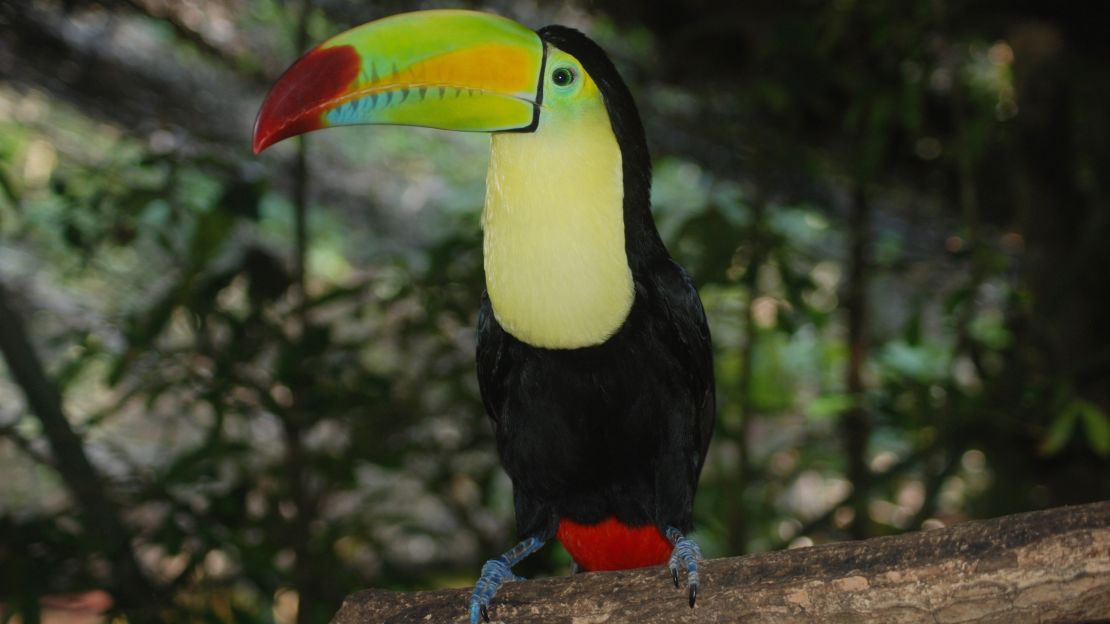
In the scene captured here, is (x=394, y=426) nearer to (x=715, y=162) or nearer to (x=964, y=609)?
(x=715, y=162)

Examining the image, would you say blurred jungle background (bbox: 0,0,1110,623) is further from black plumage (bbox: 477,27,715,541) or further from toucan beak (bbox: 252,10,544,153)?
toucan beak (bbox: 252,10,544,153)

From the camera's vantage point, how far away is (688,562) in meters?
1.62

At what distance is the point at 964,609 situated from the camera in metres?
1.42

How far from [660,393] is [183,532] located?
1352mm

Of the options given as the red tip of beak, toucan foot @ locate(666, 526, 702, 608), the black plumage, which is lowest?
toucan foot @ locate(666, 526, 702, 608)

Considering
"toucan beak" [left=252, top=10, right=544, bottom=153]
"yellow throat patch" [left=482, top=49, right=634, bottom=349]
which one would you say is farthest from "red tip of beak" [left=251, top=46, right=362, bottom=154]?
"yellow throat patch" [left=482, top=49, right=634, bottom=349]

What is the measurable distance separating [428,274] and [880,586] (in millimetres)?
1785

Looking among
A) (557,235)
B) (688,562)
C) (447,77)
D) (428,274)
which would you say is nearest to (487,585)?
(688,562)

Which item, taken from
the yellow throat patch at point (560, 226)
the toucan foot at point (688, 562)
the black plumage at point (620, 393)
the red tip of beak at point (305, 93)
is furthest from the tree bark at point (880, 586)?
the red tip of beak at point (305, 93)

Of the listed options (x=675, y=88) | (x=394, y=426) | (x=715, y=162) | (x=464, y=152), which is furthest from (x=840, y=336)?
(x=394, y=426)

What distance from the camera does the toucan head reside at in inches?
65.1

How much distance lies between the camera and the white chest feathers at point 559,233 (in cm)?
164

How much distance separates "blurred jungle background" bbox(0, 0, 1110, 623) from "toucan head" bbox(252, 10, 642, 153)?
105 centimetres

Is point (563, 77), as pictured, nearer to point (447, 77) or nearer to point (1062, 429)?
point (447, 77)
